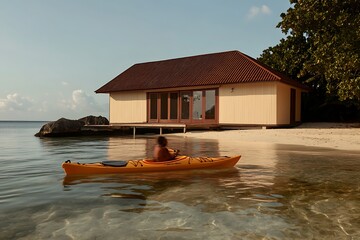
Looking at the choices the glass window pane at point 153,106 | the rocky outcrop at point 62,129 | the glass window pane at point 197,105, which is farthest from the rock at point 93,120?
the glass window pane at point 197,105

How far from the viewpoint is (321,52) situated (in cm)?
2138

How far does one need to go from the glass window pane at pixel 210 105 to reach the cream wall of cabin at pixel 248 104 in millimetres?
683

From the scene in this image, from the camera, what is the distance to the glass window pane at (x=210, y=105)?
26625mm

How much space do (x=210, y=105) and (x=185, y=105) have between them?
2.30 metres

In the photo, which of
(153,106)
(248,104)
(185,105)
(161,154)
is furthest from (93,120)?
(161,154)

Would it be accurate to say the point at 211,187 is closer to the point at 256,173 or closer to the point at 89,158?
the point at 256,173

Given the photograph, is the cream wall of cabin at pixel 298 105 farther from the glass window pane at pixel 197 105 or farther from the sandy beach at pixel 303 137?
the glass window pane at pixel 197 105

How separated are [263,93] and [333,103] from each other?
9857mm

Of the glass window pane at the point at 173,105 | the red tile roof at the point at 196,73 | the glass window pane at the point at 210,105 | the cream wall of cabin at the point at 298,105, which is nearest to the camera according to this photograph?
the red tile roof at the point at 196,73

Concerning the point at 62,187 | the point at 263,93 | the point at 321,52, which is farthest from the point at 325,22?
the point at 62,187

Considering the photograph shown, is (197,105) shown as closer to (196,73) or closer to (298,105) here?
(196,73)

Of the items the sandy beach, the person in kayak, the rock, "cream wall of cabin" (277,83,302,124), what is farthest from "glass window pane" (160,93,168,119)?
the person in kayak

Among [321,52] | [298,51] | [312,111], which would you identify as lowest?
[312,111]

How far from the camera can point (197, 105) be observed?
2733 centimetres
